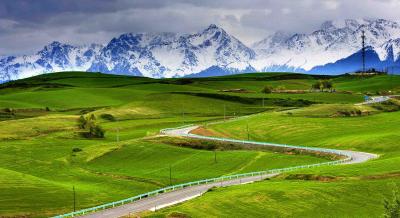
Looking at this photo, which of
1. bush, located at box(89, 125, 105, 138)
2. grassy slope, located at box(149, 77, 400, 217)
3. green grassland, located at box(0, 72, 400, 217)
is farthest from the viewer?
bush, located at box(89, 125, 105, 138)

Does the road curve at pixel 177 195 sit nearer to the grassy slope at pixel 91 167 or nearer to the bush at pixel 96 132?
the grassy slope at pixel 91 167

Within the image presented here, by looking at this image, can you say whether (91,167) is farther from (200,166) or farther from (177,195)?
(177,195)

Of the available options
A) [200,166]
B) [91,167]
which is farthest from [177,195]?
[91,167]

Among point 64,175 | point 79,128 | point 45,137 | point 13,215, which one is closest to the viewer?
point 13,215

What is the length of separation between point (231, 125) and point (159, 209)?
103 meters

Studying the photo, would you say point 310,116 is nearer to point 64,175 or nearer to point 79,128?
point 79,128

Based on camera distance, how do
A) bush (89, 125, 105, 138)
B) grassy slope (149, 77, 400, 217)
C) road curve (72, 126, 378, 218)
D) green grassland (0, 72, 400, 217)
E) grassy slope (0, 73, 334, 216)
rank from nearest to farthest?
1. grassy slope (149, 77, 400, 217)
2. green grassland (0, 72, 400, 217)
3. road curve (72, 126, 378, 218)
4. grassy slope (0, 73, 334, 216)
5. bush (89, 125, 105, 138)

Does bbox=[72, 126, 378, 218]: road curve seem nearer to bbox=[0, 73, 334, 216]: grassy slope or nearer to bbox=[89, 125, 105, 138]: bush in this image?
bbox=[0, 73, 334, 216]: grassy slope

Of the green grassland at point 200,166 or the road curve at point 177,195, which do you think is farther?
the road curve at point 177,195

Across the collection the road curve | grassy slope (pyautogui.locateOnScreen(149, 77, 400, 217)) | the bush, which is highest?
the bush

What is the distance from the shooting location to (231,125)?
187 m

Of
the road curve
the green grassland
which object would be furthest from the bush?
the road curve

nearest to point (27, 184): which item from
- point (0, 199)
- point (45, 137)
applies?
point (0, 199)

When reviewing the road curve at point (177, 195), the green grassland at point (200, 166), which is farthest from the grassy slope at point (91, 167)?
the road curve at point (177, 195)
